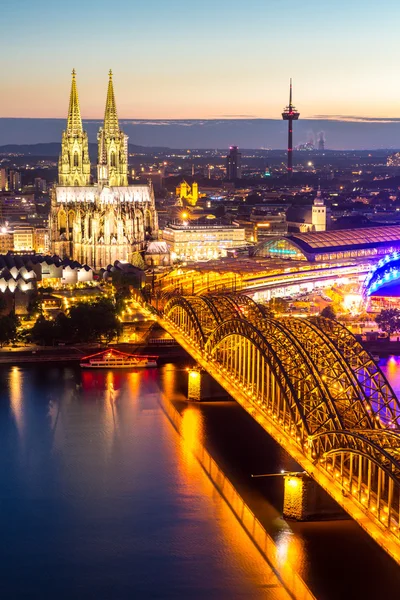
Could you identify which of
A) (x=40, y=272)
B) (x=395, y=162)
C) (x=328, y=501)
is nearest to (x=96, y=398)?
(x=328, y=501)

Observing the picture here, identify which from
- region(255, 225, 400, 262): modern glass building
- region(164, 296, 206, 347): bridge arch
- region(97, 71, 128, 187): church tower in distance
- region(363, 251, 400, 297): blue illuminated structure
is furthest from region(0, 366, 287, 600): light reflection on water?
region(97, 71, 128, 187): church tower in distance

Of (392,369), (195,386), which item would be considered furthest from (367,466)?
(392,369)

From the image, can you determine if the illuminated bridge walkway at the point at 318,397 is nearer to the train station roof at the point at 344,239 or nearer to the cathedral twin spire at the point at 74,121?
the train station roof at the point at 344,239

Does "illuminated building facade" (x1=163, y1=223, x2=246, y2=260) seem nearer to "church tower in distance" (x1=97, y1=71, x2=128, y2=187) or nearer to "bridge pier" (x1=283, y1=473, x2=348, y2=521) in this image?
"church tower in distance" (x1=97, y1=71, x2=128, y2=187)

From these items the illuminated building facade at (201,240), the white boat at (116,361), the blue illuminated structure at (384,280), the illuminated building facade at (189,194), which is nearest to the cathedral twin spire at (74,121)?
the illuminated building facade at (201,240)

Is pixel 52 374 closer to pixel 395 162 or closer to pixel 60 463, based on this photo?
pixel 60 463

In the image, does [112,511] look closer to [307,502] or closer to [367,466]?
[307,502]
